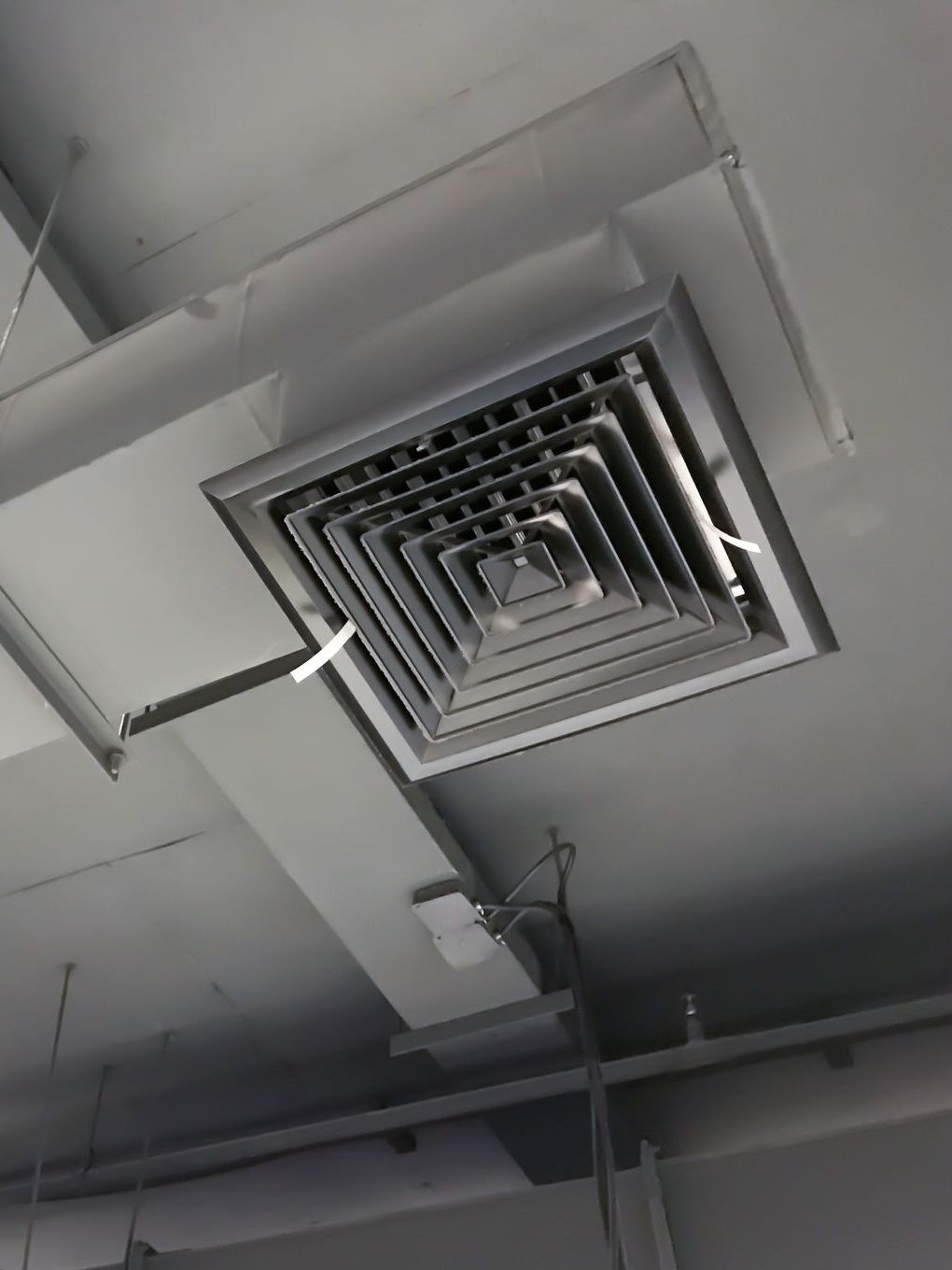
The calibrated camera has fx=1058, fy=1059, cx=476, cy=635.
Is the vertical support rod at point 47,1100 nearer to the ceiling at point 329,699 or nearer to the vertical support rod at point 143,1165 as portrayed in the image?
the ceiling at point 329,699

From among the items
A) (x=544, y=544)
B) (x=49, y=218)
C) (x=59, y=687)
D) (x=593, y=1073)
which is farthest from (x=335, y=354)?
(x=593, y=1073)

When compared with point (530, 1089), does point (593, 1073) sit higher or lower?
higher

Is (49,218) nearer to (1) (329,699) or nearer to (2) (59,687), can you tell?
(2) (59,687)

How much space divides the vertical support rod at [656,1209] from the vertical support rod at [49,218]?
5.08 ft

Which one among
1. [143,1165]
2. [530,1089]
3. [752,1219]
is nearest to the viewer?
[752,1219]

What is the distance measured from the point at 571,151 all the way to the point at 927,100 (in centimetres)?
43

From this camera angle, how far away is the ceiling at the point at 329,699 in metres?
1.04

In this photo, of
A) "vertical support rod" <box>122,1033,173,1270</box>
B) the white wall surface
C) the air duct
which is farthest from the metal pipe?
the air duct

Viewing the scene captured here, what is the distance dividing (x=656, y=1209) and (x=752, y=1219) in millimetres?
150

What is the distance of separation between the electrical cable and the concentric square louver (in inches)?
26.2

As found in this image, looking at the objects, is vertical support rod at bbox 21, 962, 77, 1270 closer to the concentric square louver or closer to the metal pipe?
the metal pipe

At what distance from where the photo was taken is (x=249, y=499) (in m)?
0.93

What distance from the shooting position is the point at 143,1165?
2113 millimetres

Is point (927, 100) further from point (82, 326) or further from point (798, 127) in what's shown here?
point (82, 326)
